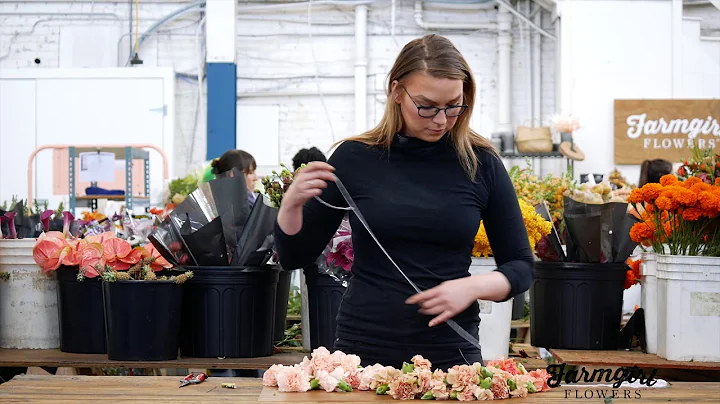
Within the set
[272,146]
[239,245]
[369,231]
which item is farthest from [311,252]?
[272,146]

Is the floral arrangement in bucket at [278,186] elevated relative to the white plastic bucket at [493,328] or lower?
elevated

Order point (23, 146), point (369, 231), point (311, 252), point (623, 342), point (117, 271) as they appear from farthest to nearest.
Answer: point (23, 146), point (623, 342), point (117, 271), point (311, 252), point (369, 231)

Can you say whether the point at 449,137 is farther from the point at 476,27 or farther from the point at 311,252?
the point at 476,27

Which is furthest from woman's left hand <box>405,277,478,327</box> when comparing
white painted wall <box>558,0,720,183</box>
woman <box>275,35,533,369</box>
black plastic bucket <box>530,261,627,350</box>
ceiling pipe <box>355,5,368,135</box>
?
ceiling pipe <box>355,5,368,135</box>

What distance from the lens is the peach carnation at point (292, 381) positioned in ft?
4.85

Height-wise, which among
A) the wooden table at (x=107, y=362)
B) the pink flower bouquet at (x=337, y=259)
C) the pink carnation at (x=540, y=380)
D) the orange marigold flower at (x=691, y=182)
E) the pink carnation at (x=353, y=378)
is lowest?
the wooden table at (x=107, y=362)

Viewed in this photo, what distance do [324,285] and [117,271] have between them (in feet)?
1.94

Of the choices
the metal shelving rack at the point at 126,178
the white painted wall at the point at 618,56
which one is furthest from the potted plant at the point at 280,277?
the white painted wall at the point at 618,56

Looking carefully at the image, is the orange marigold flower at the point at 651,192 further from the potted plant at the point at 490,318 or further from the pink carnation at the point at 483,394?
the pink carnation at the point at 483,394

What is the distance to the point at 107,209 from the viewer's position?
6227 mm

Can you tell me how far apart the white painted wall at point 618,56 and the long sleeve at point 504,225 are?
627 cm

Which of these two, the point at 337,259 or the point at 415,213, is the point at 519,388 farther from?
the point at 337,259

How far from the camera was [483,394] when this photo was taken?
4.77 feet

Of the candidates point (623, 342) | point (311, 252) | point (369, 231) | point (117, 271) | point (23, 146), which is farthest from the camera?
point (23, 146)
